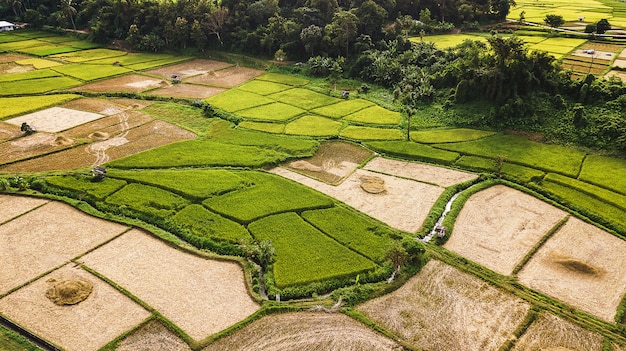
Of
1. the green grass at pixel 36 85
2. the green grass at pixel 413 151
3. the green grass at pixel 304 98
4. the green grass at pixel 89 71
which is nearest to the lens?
the green grass at pixel 413 151

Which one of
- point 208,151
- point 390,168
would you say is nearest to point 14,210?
point 208,151

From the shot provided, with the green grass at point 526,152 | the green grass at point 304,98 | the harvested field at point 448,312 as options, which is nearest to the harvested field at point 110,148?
the green grass at point 304,98

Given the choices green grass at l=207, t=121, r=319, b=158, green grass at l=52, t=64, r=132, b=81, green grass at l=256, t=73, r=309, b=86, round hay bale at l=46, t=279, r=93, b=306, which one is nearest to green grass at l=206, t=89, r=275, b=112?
green grass at l=207, t=121, r=319, b=158

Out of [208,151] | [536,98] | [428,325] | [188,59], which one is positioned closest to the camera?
[428,325]

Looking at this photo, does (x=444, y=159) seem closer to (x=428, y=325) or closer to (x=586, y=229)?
(x=586, y=229)

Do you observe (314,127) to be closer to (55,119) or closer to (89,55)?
(55,119)

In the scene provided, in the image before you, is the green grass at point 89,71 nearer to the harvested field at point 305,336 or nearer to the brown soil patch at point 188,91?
the brown soil patch at point 188,91

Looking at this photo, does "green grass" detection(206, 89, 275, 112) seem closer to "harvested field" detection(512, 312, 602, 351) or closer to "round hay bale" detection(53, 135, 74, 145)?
"round hay bale" detection(53, 135, 74, 145)
